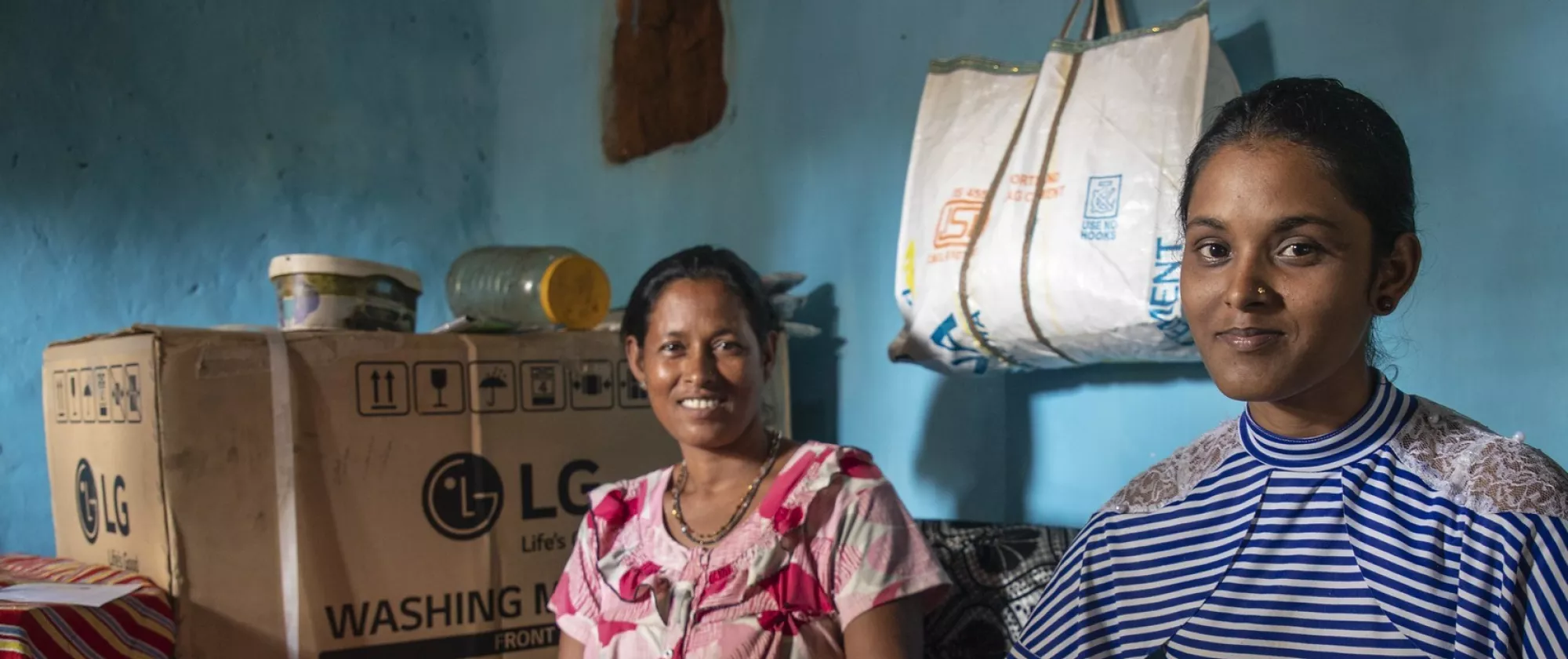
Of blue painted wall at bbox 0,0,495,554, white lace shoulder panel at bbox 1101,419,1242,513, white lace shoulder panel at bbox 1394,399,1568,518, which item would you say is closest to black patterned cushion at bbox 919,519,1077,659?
white lace shoulder panel at bbox 1101,419,1242,513

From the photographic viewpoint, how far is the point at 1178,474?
104 cm

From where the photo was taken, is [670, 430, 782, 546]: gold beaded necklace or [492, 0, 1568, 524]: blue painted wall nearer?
[492, 0, 1568, 524]: blue painted wall

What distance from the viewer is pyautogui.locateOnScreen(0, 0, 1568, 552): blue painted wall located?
1.15 m

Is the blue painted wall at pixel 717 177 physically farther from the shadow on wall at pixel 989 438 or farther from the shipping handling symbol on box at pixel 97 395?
the shipping handling symbol on box at pixel 97 395

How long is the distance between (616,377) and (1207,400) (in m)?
0.97

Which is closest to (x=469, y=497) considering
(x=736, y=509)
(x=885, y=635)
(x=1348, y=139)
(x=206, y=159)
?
(x=736, y=509)

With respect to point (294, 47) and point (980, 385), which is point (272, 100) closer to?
point (294, 47)

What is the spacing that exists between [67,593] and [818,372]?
1215 millimetres

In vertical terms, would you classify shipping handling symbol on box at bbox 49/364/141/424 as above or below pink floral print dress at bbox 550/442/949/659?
above

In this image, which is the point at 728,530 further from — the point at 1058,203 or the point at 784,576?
the point at 1058,203

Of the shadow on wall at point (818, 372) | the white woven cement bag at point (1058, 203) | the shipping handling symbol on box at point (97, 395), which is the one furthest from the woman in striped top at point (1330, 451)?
the shipping handling symbol on box at point (97, 395)

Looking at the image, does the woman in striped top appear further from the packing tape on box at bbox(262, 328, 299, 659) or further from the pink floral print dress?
the packing tape on box at bbox(262, 328, 299, 659)

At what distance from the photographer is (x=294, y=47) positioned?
2.57 metres

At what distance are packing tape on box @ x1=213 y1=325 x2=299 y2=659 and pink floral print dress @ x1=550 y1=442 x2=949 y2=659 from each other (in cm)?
46
